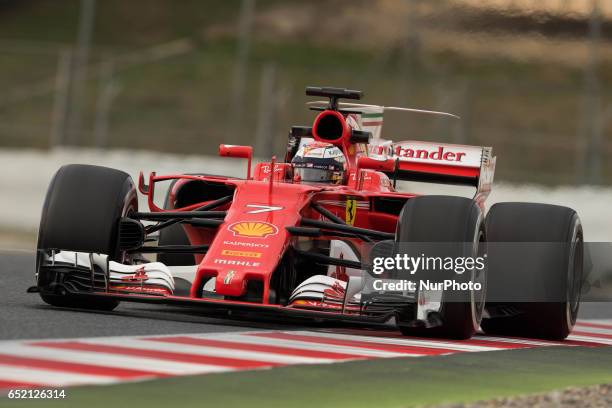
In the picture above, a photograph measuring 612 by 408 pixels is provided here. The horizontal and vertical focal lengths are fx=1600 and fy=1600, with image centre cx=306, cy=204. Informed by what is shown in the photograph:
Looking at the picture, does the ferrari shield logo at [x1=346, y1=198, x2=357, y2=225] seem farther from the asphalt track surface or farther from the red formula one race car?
the asphalt track surface

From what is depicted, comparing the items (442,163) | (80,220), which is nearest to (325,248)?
(80,220)

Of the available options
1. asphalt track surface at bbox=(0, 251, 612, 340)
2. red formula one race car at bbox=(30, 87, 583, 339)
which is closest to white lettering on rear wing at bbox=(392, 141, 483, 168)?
red formula one race car at bbox=(30, 87, 583, 339)

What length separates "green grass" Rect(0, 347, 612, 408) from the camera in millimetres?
6121

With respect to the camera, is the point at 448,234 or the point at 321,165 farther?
the point at 321,165

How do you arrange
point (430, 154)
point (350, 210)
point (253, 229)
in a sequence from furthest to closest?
1. point (430, 154)
2. point (350, 210)
3. point (253, 229)

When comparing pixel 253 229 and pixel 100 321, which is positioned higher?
pixel 253 229

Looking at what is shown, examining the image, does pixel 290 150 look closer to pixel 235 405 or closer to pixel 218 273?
pixel 218 273

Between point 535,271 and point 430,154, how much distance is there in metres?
2.15

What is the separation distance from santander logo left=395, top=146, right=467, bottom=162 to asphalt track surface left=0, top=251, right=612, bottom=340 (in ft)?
7.91

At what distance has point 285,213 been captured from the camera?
9.59 metres

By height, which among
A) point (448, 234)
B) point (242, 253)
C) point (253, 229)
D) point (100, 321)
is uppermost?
point (448, 234)

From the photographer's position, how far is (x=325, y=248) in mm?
10281

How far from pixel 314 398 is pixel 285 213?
3.20 metres

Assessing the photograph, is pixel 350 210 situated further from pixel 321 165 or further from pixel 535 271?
pixel 535 271
